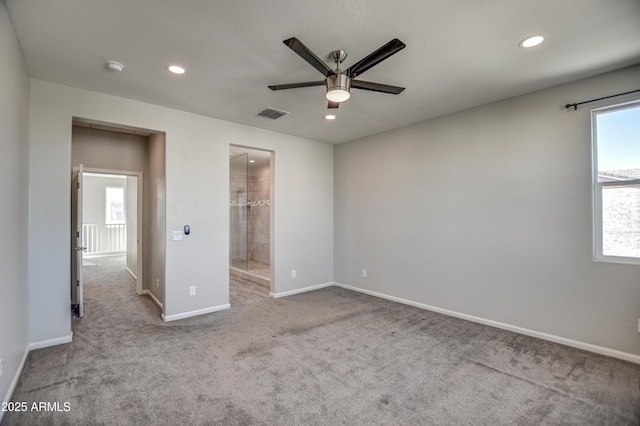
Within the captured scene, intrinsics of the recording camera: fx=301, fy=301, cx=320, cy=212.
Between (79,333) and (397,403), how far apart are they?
349 centimetres

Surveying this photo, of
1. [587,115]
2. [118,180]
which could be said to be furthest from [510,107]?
[118,180]

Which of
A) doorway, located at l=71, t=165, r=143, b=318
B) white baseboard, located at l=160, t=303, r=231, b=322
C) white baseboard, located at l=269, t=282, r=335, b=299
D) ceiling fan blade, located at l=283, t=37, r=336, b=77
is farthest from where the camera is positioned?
doorway, located at l=71, t=165, r=143, b=318

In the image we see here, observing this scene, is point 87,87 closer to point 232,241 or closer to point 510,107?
point 232,241

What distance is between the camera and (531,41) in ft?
7.80

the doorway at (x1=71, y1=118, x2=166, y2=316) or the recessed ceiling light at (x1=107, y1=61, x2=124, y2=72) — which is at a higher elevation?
the recessed ceiling light at (x1=107, y1=61, x2=124, y2=72)

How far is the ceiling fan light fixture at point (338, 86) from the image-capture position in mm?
2361

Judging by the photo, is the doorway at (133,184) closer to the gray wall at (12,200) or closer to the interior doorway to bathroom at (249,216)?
the gray wall at (12,200)

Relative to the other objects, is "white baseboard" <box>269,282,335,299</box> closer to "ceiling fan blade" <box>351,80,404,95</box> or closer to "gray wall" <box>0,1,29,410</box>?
Answer: "gray wall" <box>0,1,29,410</box>

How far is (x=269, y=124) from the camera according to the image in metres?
4.54

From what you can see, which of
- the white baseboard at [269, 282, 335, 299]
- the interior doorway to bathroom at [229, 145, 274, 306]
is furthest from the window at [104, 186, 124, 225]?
the white baseboard at [269, 282, 335, 299]

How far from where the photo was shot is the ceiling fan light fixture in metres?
2.36

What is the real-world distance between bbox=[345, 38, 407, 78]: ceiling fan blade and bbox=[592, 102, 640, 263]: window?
236 cm

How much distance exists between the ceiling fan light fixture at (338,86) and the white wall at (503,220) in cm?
228

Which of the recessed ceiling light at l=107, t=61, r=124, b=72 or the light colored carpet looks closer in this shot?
the light colored carpet
